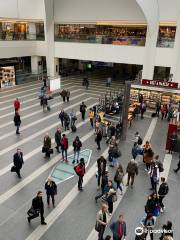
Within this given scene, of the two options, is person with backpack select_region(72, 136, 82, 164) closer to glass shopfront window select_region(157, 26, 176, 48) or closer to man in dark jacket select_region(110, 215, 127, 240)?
man in dark jacket select_region(110, 215, 127, 240)

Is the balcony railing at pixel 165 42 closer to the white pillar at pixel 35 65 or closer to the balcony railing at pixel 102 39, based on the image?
the balcony railing at pixel 102 39

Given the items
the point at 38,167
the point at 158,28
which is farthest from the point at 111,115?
the point at 158,28

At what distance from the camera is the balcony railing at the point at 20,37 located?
2741cm

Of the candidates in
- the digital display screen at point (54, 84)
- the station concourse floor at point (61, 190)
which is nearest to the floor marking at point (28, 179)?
the station concourse floor at point (61, 190)

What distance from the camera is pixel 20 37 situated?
96.9ft

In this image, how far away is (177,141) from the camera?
1343 centimetres

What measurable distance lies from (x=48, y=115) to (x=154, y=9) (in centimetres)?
1341

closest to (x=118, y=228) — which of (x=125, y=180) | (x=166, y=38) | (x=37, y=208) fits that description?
(x=37, y=208)

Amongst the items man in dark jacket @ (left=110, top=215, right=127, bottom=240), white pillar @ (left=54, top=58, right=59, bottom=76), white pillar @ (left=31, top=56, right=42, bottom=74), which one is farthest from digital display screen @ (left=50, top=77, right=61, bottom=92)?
man in dark jacket @ (left=110, top=215, right=127, bottom=240)

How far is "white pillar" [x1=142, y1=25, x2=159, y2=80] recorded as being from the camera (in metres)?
24.2

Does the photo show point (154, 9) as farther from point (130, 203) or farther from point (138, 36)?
point (130, 203)

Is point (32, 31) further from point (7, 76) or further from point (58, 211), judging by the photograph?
point (58, 211)

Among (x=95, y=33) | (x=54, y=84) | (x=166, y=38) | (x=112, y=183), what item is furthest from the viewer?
(x=95, y=33)

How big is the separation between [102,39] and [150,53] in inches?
225
